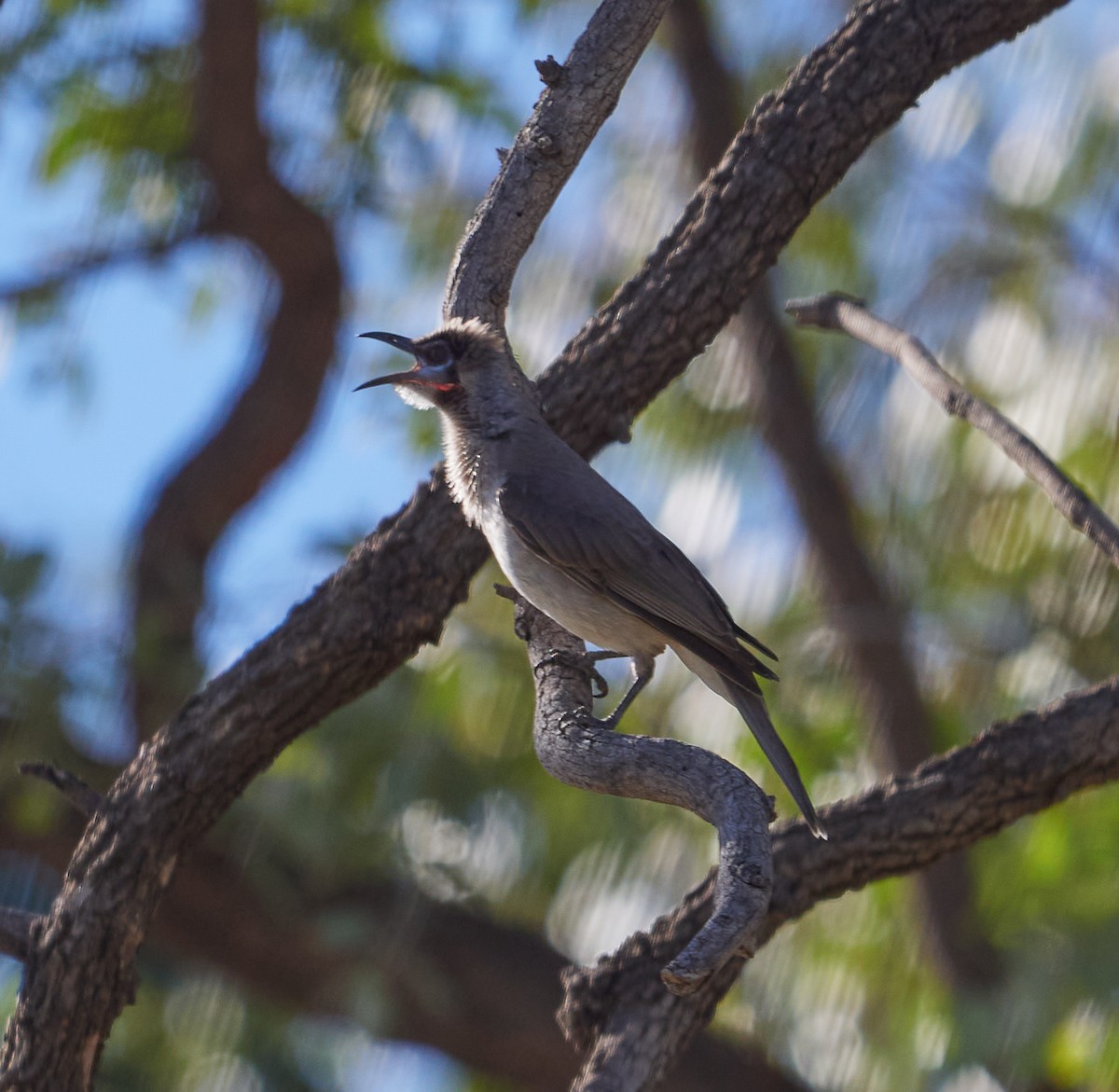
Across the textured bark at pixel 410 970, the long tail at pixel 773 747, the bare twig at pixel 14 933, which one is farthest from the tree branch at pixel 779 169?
the textured bark at pixel 410 970

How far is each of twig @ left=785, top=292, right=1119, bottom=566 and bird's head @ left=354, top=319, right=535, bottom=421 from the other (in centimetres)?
104

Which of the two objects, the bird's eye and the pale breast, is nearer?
the pale breast

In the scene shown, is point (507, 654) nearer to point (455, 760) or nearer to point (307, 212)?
point (455, 760)

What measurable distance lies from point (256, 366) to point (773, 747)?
17.1ft

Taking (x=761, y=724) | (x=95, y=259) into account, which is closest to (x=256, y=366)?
(x=95, y=259)

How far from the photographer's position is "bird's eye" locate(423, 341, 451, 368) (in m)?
4.26

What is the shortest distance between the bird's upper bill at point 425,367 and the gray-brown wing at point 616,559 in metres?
0.44

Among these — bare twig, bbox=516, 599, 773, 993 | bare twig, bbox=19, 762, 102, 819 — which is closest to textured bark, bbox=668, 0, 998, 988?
bare twig, bbox=516, 599, 773, 993

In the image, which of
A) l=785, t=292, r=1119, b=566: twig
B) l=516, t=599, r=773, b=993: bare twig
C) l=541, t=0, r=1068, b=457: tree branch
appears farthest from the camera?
l=541, t=0, r=1068, b=457: tree branch

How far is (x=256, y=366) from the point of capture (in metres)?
8.16

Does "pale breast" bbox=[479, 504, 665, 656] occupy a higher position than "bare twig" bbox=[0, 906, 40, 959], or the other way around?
"pale breast" bbox=[479, 504, 665, 656]

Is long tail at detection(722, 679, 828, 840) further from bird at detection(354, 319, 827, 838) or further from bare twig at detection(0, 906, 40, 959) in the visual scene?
bare twig at detection(0, 906, 40, 959)

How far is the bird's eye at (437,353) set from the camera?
4.26 m

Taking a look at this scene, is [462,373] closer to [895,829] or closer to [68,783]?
[68,783]
